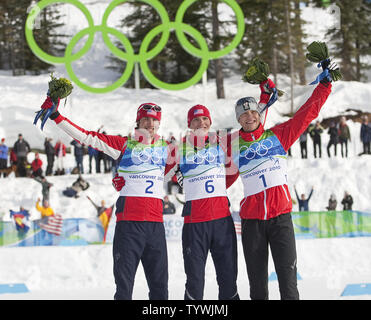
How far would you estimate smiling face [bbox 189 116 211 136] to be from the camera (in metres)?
4.55

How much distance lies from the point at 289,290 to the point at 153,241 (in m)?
1.17

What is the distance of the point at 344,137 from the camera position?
57.1 ft

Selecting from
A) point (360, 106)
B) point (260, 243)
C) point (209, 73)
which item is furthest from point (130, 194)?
point (209, 73)

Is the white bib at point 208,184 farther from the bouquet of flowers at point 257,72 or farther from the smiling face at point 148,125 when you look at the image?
the bouquet of flowers at point 257,72

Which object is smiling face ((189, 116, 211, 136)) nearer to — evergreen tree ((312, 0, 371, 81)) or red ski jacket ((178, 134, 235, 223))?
red ski jacket ((178, 134, 235, 223))

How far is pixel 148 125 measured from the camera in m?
4.54

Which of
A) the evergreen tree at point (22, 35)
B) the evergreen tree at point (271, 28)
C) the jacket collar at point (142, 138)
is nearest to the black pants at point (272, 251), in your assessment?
the jacket collar at point (142, 138)

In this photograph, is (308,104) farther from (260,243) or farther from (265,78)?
(260,243)

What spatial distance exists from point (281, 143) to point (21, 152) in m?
13.5

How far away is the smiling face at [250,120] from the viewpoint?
14.5 feet

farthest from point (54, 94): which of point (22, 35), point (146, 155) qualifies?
point (22, 35)

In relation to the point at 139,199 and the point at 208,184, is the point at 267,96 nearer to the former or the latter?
the point at 208,184

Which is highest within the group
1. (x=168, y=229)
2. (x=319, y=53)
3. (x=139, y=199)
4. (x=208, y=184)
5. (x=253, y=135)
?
(x=319, y=53)
